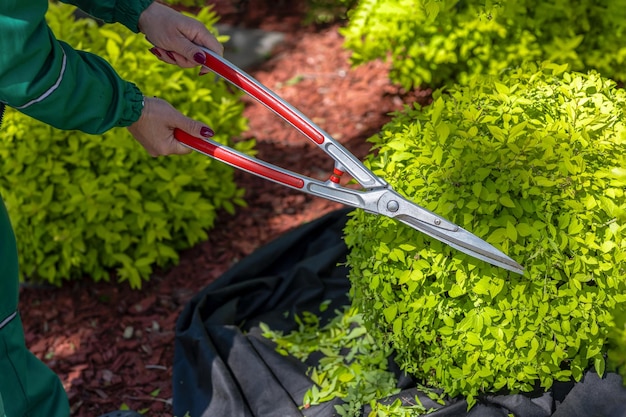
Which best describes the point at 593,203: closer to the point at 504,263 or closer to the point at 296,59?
the point at 504,263

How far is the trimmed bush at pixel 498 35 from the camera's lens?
10.7 ft

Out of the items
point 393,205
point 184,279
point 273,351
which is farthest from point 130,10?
point 184,279

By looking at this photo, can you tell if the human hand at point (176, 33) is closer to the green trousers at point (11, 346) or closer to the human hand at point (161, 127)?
the human hand at point (161, 127)

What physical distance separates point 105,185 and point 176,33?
1286 millimetres

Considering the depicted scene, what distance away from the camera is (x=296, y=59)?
5582 millimetres

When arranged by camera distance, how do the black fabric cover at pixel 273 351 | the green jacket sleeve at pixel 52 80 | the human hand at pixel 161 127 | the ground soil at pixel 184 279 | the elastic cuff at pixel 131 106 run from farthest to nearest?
1. the ground soil at pixel 184 279
2. the black fabric cover at pixel 273 351
3. the human hand at pixel 161 127
4. the elastic cuff at pixel 131 106
5. the green jacket sleeve at pixel 52 80

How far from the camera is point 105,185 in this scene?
3.26m

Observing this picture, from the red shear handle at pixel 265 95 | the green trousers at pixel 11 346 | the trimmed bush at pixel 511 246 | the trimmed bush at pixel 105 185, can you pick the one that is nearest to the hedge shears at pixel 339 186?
the red shear handle at pixel 265 95

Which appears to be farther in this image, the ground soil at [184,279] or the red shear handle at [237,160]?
the ground soil at [184,279]

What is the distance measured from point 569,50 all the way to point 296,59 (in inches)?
106

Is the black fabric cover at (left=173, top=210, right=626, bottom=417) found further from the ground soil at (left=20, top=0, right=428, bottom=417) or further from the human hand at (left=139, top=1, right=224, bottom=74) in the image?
the human hand at (left=139, top=1, right=224, bottom=74)

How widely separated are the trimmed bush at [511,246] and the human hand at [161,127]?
0.68 m

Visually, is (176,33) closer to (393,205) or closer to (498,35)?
(393,205)

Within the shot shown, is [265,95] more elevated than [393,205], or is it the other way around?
[265,95]
